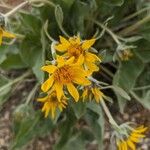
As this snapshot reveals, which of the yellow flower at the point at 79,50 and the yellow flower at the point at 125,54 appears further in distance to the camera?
the yellow flower at the point at 125,54

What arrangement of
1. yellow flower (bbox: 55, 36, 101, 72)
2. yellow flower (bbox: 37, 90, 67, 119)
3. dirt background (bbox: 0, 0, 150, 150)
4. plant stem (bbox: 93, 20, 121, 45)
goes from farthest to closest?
dirt background (bbox: 0, 0, 150, 150)
plant stem (bbox: 93, 20, 121, 45)
yellow flower (bbox: 37, 90, 67, 119)
yellow flower (bbox: 55, 36, 101, 72)

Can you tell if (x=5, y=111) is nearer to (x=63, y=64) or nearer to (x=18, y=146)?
(x=18, y=146)

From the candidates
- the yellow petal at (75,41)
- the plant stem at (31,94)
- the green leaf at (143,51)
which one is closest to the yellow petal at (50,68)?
the yellow petal at (75,41)

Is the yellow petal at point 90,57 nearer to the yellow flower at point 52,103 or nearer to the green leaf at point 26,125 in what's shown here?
the yellow flower at point 52,103

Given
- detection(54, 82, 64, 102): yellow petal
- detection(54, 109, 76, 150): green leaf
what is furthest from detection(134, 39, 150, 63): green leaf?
detection(54, 82, 64, 102): yellow petal

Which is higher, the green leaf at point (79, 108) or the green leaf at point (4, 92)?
the green leaf at point (4, 92)

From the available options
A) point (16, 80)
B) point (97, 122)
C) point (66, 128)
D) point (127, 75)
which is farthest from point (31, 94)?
point (127, 75)

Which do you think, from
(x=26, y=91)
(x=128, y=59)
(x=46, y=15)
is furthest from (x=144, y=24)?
(x=26, y=91)

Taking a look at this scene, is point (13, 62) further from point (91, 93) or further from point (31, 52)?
point (91, 93)

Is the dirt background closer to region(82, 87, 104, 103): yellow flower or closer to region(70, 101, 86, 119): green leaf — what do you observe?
region(70, 101, 86, 119): green leaf
